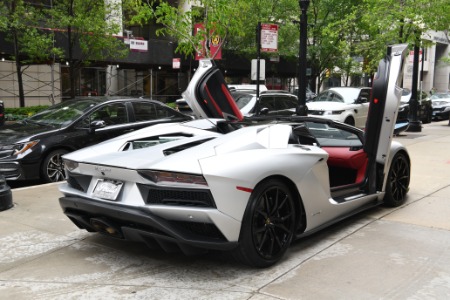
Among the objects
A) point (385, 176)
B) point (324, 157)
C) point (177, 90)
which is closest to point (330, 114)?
point (385, 176)

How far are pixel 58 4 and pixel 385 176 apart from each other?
539 inches

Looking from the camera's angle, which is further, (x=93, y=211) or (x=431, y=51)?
(x=431, y=51)

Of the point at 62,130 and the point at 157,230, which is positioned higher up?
the point at 62,130

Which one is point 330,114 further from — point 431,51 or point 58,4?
point 431,51

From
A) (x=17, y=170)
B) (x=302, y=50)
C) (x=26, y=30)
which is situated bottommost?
(x=17, y=170)

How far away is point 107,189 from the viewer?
4.05 m

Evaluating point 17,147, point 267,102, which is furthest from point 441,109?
point 17,147

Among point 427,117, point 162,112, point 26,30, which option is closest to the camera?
point 162,112

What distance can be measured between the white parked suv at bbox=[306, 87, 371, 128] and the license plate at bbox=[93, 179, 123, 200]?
11.4 meters

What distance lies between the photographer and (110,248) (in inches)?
186

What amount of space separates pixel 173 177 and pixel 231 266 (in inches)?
42.2

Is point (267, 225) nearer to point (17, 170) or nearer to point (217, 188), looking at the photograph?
point (217, 188)

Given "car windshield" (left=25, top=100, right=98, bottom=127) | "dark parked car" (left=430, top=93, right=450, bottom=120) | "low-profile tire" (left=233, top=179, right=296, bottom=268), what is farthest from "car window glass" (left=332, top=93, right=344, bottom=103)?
"low-profile tire" (left=233, top=179, right=296, bottom=268)

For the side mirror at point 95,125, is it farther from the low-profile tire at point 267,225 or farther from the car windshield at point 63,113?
the low-profile tire at point 267,225
